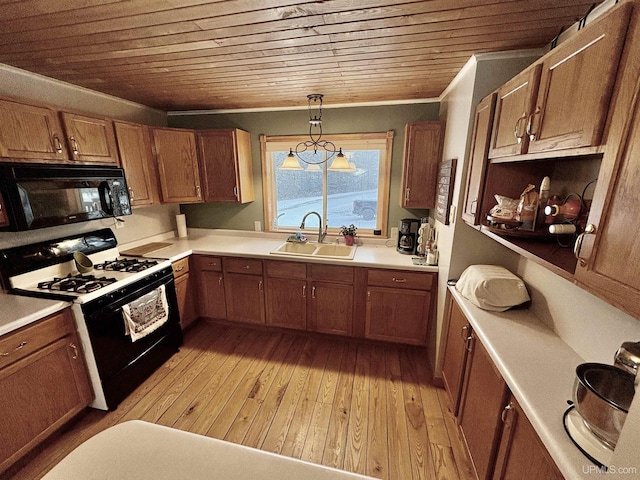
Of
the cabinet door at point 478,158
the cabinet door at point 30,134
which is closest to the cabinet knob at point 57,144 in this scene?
the cabinet door at point 30,134

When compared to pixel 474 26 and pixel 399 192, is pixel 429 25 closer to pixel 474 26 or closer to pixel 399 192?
pixel 474 26

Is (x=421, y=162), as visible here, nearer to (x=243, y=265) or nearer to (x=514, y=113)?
(x=514, y=113)

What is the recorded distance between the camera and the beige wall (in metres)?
1.80

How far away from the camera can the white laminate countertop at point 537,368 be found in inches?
30.8

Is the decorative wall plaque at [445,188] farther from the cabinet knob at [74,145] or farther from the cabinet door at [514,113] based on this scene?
the cabinet knob at [74,145]

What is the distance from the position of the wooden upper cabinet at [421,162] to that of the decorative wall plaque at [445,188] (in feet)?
0.35

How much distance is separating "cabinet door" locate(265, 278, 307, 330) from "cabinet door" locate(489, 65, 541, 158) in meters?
1.84

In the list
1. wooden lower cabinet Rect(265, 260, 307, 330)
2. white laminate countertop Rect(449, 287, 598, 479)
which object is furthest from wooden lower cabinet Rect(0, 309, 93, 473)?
white laminate countertop Rect(449, 287, 598, 479)

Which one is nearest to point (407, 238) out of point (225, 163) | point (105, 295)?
point (225, 163)

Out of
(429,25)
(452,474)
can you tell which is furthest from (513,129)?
(452,474)

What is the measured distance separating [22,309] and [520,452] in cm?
254

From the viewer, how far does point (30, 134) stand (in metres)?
1.66

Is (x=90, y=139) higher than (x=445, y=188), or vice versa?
(x=90, y=139)

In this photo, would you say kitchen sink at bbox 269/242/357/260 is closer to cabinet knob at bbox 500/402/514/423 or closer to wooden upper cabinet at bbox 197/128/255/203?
wooden upper cabinet at bbox 197/128/255/203
